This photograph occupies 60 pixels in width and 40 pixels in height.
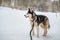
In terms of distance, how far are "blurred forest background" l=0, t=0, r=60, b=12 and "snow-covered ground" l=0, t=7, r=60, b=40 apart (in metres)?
0.05

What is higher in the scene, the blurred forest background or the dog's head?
the blurred forest background

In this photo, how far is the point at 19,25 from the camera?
222 cm

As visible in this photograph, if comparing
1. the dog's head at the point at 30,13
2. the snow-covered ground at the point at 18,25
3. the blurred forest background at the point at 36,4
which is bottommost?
the snow-covered ground at the point at 18,25

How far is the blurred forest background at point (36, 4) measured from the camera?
221 centimetres

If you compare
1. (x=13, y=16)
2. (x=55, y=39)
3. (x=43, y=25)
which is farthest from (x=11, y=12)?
(x=55, y=39)

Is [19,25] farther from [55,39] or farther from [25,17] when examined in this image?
[55,39]

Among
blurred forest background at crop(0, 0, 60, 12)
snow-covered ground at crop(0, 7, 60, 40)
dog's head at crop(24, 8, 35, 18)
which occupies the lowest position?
snow-covered ground at crop(0, 7, 60, 40)

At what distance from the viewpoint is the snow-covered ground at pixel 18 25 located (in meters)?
2.21

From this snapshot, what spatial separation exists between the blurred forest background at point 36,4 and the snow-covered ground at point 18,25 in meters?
0.05

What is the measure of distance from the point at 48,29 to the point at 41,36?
0.39 ft

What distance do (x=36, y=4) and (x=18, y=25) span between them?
336 mm

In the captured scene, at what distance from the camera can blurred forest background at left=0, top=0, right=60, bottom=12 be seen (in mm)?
2207

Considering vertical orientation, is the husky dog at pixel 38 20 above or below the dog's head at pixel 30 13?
below

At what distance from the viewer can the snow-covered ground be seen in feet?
7.23
